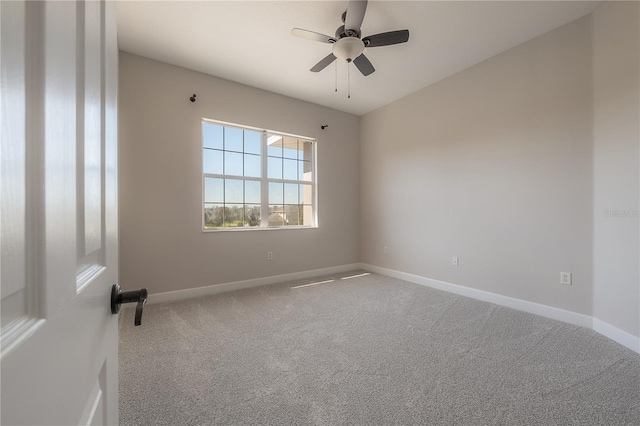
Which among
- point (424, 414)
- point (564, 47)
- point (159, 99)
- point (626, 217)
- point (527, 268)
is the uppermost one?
point (564, 47)

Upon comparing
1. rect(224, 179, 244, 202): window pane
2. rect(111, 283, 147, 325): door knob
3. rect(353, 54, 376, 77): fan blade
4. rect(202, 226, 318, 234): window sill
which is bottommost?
rect(202, 226, 318, 234): window sill

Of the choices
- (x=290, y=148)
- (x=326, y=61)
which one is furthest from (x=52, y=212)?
(x=290, y=148)

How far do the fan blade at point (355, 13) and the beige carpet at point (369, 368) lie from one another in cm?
269

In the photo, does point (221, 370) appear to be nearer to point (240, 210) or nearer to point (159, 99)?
point (240, 210)

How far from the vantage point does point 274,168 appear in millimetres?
4207

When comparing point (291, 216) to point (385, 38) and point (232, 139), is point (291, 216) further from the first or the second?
point (385, 38)

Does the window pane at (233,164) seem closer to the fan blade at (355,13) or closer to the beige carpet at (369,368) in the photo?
the beige carpet at (369,368)

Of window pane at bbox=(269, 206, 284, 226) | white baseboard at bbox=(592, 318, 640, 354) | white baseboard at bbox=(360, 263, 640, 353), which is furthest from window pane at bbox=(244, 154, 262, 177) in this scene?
white baseboard at bbox=(592, 318, 640, 354)

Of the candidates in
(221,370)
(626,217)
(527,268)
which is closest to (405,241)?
(527,268)

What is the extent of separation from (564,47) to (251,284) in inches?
177

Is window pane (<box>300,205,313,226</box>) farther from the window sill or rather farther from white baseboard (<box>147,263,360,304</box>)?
white baseboard (<box>147,263,360,304</box>)

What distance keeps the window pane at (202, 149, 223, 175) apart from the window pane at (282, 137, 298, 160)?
3.45 feet

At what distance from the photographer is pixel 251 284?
381 centimetres

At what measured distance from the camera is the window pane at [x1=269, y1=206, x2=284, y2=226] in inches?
164
